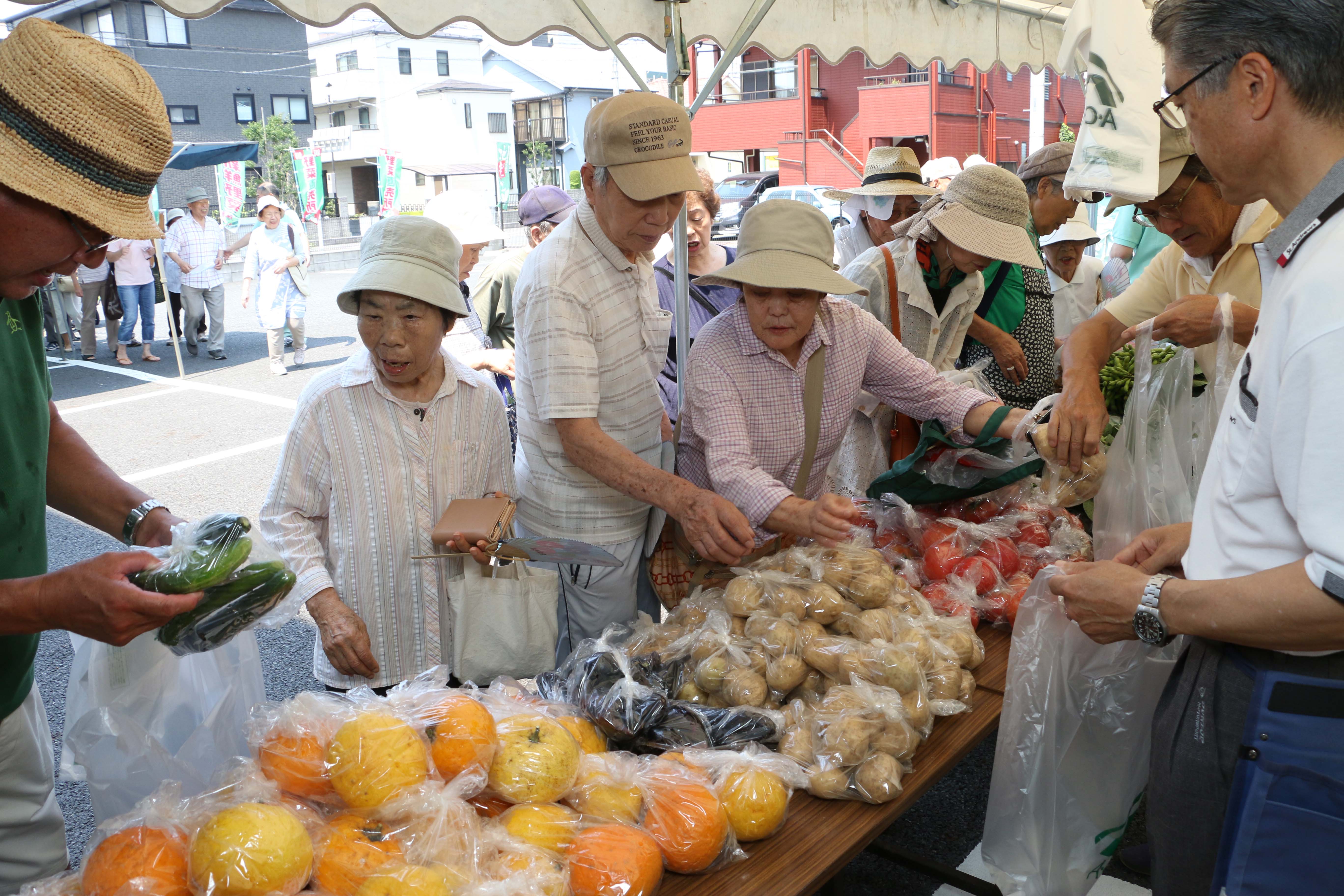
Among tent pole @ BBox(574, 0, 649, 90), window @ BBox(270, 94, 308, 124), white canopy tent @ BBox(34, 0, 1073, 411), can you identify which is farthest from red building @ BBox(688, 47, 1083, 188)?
tent pole @ BBox(574, 0, 649, 90)

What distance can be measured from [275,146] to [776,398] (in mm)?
36133

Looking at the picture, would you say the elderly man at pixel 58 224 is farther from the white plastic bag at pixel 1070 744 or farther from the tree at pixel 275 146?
the tree at pixel 275 146

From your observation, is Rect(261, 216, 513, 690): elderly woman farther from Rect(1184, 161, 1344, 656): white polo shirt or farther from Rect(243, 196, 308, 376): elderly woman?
Rect(243, 196, 308, 376): elderly woman

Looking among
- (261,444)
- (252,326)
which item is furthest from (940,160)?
(252,326)

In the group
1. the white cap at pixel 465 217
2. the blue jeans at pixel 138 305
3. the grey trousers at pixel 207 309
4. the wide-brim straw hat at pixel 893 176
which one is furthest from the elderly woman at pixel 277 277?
the wide-brim straw hat at pixel 893 176

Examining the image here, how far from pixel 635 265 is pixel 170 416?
7415 millimetres

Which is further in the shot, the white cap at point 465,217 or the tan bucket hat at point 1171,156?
the white cap at point 465,217

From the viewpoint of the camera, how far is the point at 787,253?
7.47 feet

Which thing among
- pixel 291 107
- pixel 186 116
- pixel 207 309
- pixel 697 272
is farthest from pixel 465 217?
pixel 291 107

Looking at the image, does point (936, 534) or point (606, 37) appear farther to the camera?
point (606, 37)

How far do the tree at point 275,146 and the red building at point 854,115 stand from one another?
51.9 feet

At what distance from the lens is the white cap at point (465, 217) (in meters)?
5.11

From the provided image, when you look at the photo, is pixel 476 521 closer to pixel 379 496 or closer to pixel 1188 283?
pixel 379 496

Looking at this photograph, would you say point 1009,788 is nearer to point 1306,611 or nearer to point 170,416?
point 1306,611
